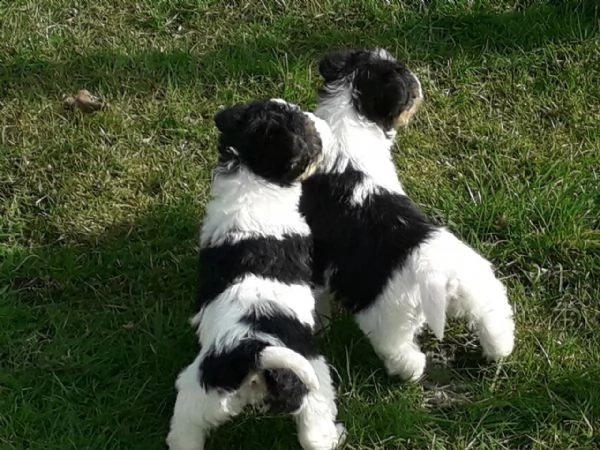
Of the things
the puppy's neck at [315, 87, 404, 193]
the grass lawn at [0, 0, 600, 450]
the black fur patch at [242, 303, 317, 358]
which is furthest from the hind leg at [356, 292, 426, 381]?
the puppy's neck at [315, 87, 404, 193]

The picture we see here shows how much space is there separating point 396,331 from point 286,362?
774 millimetres

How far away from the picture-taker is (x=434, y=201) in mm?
5258

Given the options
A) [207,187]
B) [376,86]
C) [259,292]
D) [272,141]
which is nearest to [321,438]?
[259,292]

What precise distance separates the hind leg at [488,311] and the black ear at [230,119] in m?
1.23

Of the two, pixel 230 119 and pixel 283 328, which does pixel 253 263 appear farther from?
pixel 230 119

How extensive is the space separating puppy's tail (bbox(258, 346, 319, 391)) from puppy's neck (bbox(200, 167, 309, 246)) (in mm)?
704

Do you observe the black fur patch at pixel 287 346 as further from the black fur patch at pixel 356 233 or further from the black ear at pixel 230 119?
the black ear at pixel 230 119

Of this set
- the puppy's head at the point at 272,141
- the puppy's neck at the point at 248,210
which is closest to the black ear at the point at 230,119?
the puppy's head at the point at 272,141

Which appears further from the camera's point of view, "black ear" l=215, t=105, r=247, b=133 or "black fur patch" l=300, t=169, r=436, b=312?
"black ear" l=215, t=105, r=247, b=133

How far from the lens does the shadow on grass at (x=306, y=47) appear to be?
5.99 metres

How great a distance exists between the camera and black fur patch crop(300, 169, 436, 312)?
4176mm

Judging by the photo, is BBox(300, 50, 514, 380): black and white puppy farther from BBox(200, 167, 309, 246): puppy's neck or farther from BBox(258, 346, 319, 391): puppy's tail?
BBox(258, 346, 319, 391): puppy's tail

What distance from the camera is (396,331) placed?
13.9ft

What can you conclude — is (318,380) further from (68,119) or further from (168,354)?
(68,119)
